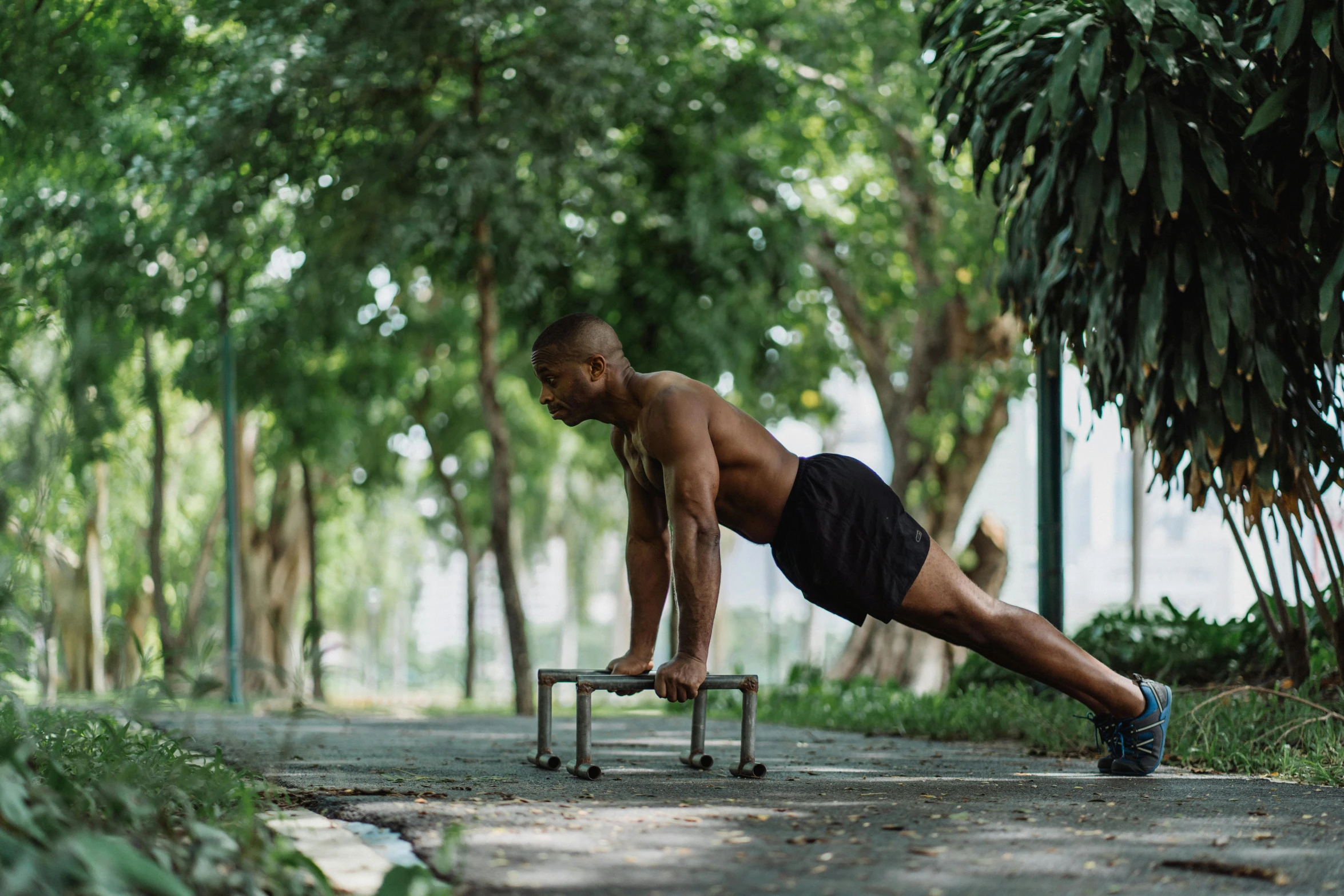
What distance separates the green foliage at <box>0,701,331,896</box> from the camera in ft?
5.41

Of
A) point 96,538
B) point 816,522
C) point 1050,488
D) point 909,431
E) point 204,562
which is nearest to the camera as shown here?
point 816,522

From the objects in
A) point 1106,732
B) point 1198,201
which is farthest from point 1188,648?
point 1106,732

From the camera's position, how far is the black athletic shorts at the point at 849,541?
11.9 feet

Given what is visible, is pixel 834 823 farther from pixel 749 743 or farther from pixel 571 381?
pixel 571 381

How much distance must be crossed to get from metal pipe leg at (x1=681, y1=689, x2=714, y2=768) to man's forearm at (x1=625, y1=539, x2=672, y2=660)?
0.79 ft

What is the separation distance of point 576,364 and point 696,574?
0.76 meters

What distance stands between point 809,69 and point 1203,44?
7551mm

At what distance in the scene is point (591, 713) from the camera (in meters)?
3.66

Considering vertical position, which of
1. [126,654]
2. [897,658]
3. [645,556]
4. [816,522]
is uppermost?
[816,522]

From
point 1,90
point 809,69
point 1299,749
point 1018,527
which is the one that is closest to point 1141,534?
point 809,69

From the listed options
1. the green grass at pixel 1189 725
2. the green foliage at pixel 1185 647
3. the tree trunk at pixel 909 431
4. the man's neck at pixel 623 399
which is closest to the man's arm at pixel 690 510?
the man's neck at pixel 623 399

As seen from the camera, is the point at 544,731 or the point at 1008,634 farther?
the point at 544,731

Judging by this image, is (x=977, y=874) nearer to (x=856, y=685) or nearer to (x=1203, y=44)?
(x=1203, y=44)

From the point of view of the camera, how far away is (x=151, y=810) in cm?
211
